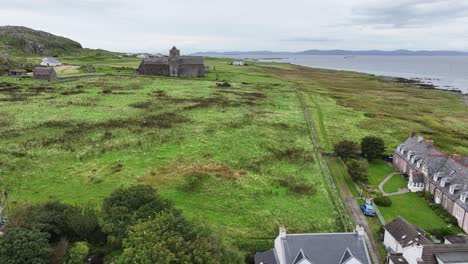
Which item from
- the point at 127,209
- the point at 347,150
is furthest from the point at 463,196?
the point at 127,209

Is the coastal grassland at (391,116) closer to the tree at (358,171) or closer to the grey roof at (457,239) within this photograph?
the tree at (358,171)

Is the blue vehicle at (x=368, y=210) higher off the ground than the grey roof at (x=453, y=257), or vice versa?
the grey roof at (x=453, y=257)

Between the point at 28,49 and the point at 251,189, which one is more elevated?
the point at 28,49

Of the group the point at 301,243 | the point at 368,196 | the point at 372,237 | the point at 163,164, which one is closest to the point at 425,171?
the point at 368,196

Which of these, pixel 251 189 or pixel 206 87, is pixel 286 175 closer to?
pixel 251 189

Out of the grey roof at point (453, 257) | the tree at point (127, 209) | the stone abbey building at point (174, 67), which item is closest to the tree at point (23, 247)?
the tree at point (127, 209)
